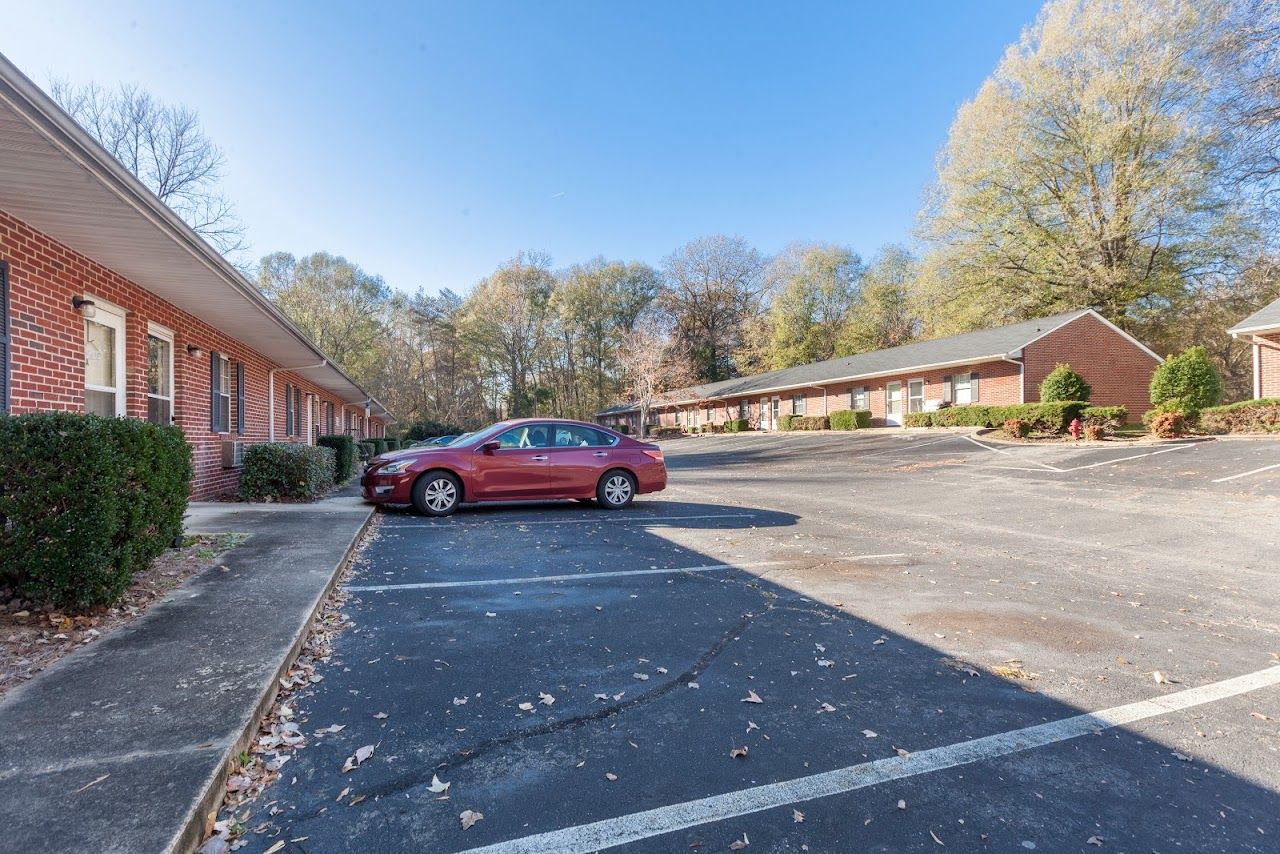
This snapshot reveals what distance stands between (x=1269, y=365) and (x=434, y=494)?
2329 cm

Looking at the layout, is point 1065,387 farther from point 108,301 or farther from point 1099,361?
point 108,301

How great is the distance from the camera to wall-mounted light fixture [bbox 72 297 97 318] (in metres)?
5.90

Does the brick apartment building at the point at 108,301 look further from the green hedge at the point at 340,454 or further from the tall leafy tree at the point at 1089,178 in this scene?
the tall leafy tree at the point at 1089,178

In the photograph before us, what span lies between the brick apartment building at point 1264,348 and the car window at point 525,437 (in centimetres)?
2001

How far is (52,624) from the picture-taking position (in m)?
3.33

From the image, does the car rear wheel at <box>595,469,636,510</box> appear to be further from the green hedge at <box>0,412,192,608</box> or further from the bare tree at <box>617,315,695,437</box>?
the bare tree at <box>617,315,695,437</box>

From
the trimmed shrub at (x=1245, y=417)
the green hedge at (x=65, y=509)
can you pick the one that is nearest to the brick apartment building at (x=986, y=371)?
the trimmed shrub at (x=1245, y=417)

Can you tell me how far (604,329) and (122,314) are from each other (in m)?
44.2

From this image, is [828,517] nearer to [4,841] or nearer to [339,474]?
[4,841]

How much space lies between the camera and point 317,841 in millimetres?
1920

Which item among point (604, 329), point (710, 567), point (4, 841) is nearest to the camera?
point (4, 841)

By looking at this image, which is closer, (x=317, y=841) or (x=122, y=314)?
(x=317, y=841)

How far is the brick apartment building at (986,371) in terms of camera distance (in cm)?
2203

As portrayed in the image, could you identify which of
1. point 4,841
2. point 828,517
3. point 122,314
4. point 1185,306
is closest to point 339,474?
point 122,314
